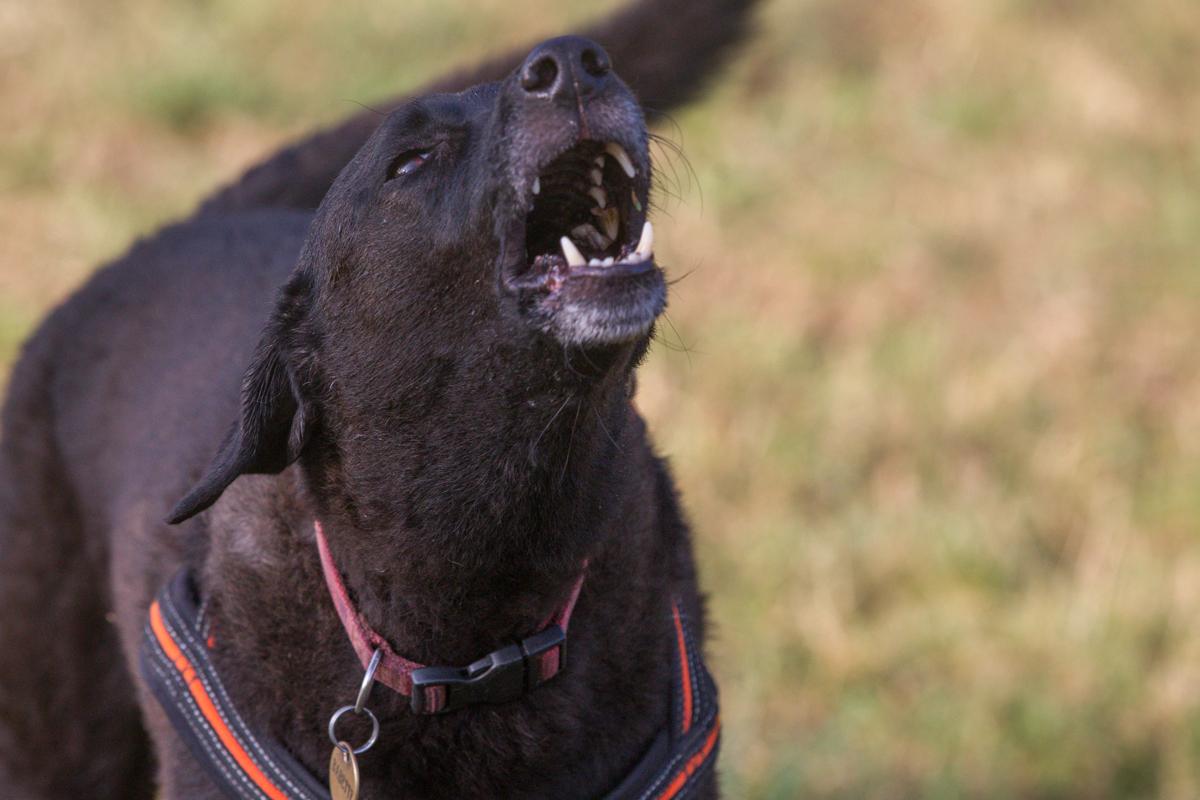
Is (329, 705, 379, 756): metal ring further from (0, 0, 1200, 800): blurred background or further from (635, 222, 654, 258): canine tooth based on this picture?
(0, 0, 1200, 800): blurred background

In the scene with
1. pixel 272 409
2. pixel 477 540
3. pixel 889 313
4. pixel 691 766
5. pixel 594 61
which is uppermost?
pixel 594 61

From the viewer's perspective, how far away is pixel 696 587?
3.28 meters

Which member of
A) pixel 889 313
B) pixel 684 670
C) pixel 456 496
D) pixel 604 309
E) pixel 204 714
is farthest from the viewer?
pixel 889 313

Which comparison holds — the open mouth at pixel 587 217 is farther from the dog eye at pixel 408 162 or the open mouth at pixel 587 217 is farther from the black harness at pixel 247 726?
the black harness at pixel 247 726

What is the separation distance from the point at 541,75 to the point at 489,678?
3.32 feet

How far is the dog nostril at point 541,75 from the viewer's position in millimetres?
2436

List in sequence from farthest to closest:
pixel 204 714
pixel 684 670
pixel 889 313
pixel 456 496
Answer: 1. pixel 889 313
2. pixel 684 670
3. pixel 204 714
4. pixel 456 496

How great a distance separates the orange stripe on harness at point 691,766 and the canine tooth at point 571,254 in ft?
3.12

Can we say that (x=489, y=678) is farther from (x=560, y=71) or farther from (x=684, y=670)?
(x=560, y=71)

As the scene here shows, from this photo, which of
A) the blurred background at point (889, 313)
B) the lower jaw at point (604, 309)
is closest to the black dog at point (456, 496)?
the lower jaw at point (604, 309)

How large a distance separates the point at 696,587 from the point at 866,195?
3760mm

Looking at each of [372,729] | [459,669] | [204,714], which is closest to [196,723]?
[204,714]

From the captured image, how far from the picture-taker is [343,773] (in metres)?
2.60

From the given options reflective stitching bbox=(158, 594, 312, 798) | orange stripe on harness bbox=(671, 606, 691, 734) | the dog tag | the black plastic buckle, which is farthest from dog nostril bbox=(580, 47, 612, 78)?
reflective stitching bbox=(158, 594, 312, 798)
